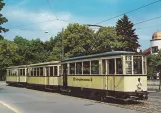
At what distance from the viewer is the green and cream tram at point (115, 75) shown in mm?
21984

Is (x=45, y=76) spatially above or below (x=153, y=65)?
below

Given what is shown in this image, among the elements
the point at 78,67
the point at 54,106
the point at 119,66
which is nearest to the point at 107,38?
→ the point at 78,67

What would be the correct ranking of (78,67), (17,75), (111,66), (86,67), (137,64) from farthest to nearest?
(17,75)
(78,67)
(86,67)
(111,66)
(137,64)

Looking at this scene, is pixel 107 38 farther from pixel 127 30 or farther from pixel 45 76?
pixel 45 76

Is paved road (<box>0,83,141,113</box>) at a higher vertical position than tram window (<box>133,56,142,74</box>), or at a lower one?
lower

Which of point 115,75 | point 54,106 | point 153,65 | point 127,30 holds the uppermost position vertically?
point 127,30

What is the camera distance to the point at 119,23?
261 feet

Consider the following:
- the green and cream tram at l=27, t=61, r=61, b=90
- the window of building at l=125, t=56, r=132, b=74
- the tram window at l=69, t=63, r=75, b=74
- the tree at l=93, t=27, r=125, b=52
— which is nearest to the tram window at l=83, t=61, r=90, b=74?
the tram window at l=69, t=63, r=75, b=74

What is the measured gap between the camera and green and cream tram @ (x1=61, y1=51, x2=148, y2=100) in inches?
866

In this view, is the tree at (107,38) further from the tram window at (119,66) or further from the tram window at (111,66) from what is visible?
the tram window at (119,66)

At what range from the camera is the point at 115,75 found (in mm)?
22672

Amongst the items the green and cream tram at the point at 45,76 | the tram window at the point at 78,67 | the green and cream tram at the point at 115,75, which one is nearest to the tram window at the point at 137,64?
the green and cream tram at the point at 115,75

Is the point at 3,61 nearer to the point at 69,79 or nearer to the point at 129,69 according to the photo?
the point at 69,79

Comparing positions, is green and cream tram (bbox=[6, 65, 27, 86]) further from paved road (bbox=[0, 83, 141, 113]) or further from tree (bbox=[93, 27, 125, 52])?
paved road (bbox=[0, 83, 141, 113])
